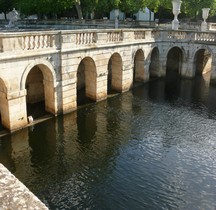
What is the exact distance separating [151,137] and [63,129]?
17.5 ft

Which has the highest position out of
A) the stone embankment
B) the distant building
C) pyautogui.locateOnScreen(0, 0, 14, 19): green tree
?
pyautogui.locateOnScreen(0, 0, 14, 19): green tree

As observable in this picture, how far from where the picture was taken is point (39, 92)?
74.6ft

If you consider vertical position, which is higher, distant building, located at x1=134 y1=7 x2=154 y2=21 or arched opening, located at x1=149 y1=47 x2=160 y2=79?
distant building, located at x1=134 y1=7 x2=154 y2=21

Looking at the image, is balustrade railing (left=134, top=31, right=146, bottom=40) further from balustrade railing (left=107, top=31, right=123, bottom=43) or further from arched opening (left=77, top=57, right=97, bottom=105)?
arched opening (left=77, top=57, right=97, bottom=105)

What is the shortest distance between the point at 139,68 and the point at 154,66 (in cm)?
312

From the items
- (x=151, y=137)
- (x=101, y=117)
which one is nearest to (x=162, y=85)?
(x=101, y=117)

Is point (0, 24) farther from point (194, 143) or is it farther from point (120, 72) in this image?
point (194, 143)

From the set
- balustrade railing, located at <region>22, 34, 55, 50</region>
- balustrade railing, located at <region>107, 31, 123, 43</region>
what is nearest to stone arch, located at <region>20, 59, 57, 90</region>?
balustrade railing, located at <region>22, 34, 55, 50</region>

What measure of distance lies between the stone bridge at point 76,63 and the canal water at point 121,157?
151 centimetres

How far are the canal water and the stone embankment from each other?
6646 millimetres

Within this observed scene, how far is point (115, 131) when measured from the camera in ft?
57.9

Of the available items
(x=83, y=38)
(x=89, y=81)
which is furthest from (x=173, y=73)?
(x=83, y=38)

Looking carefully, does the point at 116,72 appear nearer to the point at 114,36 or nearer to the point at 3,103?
the point at 114,36

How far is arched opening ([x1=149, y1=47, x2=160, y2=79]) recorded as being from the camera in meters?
30.0
